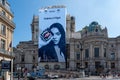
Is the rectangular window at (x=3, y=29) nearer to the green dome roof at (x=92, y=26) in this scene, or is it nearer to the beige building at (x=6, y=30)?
the beige building at (x=6, y=30)

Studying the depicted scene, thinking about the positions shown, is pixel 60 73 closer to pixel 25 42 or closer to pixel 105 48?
pixel 105 48

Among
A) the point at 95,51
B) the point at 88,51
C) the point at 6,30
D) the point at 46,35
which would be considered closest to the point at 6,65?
the point at 6,30

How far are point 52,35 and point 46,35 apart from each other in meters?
2.55

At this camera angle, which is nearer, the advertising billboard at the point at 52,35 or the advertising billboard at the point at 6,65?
the advertising billboard at the point at 6,65

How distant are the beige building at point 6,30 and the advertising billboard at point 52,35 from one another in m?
41.7

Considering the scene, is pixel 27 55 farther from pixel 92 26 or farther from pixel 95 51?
pixel 92 26

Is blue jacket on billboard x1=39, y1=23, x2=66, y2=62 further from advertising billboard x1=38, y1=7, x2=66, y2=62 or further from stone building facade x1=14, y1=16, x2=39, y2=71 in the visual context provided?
stone building facade x1=14, y1=16, x2=39, y2=71

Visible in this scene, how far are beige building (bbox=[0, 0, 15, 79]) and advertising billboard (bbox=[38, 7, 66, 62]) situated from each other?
1640 inches

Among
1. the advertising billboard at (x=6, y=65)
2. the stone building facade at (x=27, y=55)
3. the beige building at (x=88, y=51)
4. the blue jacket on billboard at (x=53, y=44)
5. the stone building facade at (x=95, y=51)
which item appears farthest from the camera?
the stone building facade at (x=27, y=55)

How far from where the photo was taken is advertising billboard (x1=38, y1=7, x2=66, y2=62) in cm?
Result: 10269

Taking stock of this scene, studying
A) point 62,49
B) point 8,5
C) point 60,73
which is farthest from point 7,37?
point 62,49

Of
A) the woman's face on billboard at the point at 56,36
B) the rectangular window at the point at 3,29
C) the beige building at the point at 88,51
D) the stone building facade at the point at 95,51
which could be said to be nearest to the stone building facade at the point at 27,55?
the beige building at the point at 88,51

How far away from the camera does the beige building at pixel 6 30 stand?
5422cm

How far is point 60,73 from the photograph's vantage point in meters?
94.4
